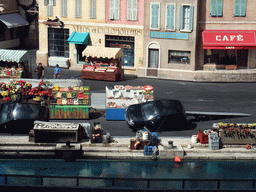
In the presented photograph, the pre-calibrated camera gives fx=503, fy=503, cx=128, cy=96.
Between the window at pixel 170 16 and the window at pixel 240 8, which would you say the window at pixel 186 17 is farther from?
the window at pixel 240 8

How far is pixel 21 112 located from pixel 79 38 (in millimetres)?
16779

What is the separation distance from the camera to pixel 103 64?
41.0 m

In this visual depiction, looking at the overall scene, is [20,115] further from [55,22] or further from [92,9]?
[55,22]

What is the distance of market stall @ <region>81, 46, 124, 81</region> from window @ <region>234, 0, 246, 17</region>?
9574 millimetres

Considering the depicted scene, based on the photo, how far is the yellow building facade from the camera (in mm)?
42062

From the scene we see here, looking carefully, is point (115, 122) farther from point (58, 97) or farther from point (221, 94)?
point (221, 94)

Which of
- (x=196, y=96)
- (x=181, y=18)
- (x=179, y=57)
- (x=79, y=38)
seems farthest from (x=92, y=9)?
(x=196, y=96)

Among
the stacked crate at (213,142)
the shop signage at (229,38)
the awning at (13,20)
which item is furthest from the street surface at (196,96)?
the awning at (13,20)

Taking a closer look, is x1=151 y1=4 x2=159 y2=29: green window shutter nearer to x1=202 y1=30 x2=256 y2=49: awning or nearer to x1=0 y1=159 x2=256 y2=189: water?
x1=202 y1=30 x2=256 y2=49: awning

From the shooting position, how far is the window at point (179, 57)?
40375 millimetres

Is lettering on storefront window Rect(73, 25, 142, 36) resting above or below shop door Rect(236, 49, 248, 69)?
above

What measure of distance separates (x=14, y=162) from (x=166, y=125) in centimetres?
848

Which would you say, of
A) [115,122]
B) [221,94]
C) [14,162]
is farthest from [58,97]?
[221,94]

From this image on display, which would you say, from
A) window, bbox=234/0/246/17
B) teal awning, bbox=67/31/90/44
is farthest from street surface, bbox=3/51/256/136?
window, bbox=234/0/246/17
